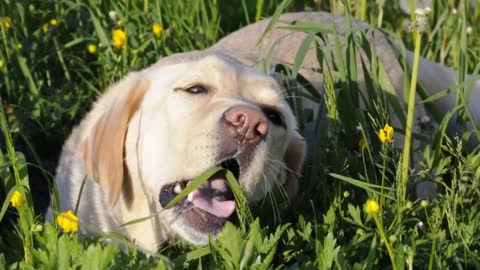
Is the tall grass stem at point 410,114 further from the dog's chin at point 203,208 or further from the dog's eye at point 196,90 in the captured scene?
the dog's eye at point 196,90

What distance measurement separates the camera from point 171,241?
3.45 meters

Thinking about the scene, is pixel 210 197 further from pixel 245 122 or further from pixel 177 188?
pixel 245 122

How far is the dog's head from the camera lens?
3080 mm

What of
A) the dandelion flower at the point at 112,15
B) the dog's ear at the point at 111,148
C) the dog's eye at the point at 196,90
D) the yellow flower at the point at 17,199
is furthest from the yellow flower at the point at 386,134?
the dandelion flower at the point at 112,15

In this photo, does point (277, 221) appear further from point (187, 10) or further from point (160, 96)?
point (187, 10)

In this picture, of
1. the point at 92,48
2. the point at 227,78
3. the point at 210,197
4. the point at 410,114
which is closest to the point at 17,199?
the point at 210,197

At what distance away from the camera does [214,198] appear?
325 centimetres

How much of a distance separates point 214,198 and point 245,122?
341 mm

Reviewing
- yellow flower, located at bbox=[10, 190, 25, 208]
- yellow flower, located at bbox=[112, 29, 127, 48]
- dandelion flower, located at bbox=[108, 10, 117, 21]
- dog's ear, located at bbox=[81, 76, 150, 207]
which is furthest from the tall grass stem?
dandelion flower, located at bbox=[108, 10, 117, 21]

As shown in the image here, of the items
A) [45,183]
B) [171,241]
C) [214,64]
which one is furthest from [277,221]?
[45,183]

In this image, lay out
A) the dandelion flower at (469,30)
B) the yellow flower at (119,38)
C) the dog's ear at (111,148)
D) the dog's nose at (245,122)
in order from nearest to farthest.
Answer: the dog's nose at (245,122), the dog's ear at (111,148), the yellow flower at (119,38), the dandelion flower at (469,30)

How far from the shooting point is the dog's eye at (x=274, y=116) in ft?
11.1

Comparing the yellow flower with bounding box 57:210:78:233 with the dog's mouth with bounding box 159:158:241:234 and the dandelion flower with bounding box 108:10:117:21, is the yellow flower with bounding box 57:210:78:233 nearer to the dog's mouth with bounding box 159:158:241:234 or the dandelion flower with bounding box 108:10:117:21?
the dog's mouth with bounding box 159:158:241:234

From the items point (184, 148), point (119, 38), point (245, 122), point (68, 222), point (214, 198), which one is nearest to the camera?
point (68, 222)
